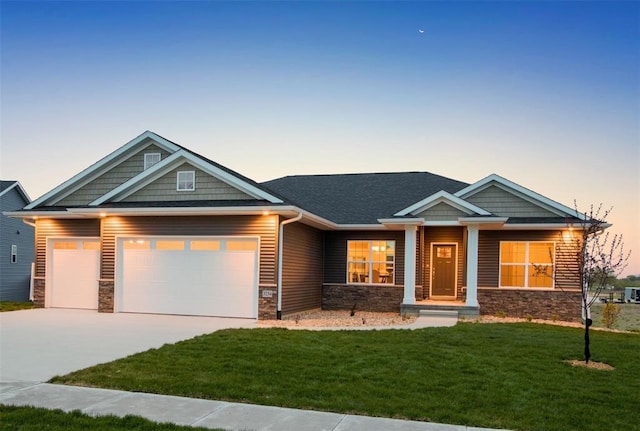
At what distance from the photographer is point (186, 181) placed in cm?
1530

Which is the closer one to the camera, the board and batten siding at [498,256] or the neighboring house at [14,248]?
the board and batten siding at [498,256]

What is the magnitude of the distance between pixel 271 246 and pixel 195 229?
96.6 inches

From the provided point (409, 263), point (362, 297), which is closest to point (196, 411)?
point (409, 263)

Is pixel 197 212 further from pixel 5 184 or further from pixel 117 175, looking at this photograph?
pixel 5 184

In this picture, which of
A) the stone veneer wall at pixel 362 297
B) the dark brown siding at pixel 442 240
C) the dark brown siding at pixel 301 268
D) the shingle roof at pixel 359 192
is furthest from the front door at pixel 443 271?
the dark brown siding at pixel 301 268

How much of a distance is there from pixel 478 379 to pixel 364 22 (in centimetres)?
1123

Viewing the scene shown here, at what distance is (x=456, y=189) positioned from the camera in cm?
2050

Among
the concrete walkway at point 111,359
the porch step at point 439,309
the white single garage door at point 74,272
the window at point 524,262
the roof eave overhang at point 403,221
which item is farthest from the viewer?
the window at point 524,262

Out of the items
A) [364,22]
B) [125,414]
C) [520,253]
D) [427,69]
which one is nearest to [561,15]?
[427,69]

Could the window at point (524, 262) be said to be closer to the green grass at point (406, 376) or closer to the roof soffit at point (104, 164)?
the green grass at point (406, 376)

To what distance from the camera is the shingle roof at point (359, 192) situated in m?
18.8

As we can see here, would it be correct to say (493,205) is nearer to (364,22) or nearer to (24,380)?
(364,22)

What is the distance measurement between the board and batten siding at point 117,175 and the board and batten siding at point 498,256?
11246mm

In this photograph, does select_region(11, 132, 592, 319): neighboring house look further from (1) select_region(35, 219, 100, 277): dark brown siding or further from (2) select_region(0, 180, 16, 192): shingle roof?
(2) select_region(0, 180, 16, 192): shingle roof
